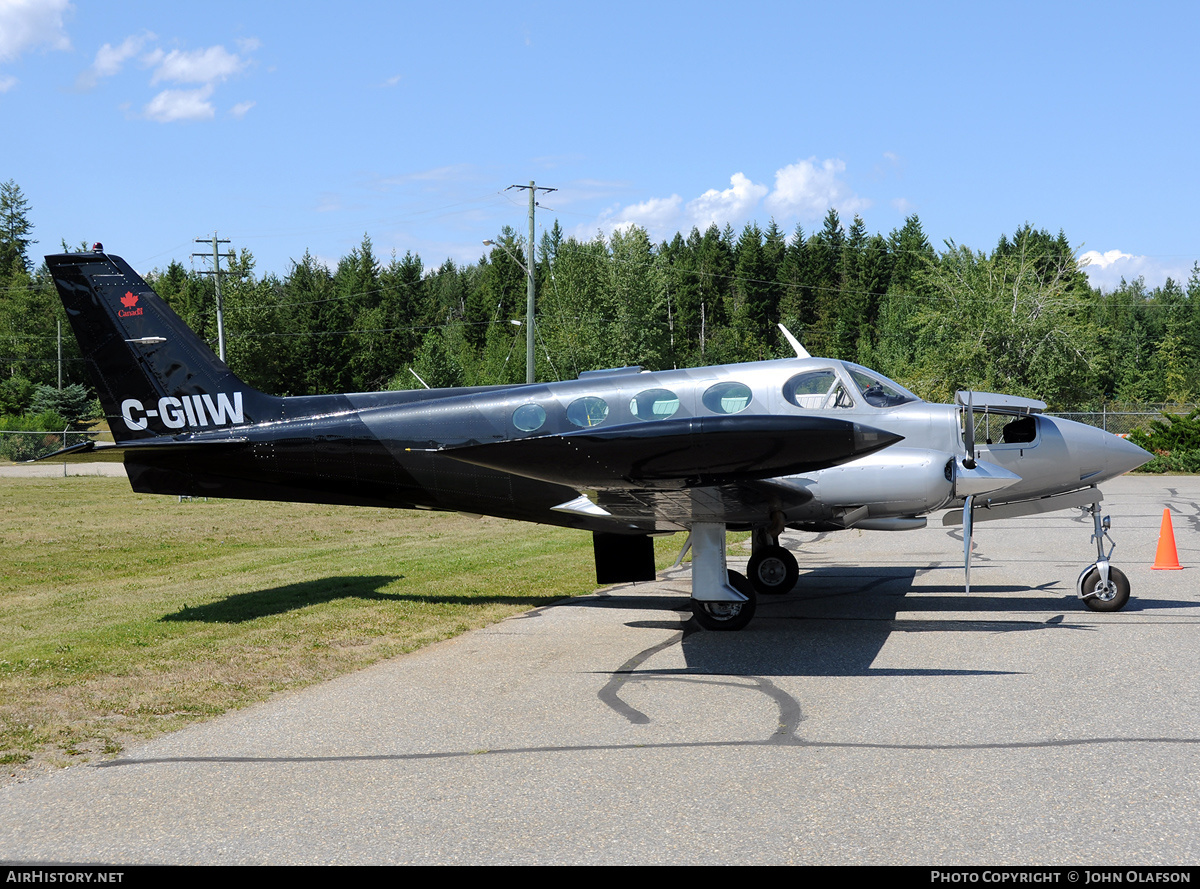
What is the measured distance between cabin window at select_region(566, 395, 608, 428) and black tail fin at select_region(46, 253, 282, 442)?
12.0ft

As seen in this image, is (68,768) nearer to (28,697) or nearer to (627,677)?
(28,697)

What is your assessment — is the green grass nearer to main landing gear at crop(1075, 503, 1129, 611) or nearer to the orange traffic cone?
main landing gear at crop(1075, 503, 1129, 611)

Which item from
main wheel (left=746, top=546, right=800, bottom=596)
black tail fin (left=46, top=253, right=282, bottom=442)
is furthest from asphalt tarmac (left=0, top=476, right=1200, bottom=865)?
black tail fin (left=46, top=253, right=282, bottom=442)

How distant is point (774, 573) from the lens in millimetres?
12195

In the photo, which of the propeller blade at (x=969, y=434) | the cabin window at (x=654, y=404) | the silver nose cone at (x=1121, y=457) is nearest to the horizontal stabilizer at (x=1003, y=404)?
the propeller blade at (x=969, y=434)

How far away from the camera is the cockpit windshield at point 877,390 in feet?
34.9

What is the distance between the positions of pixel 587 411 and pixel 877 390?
10.7ft

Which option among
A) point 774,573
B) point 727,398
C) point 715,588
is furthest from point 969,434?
point 715,588

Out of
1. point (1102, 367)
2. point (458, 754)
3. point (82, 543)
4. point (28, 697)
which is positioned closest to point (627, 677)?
point (458, 754)

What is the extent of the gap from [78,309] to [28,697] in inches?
221

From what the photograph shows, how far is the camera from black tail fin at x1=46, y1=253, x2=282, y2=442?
1141 centimetres

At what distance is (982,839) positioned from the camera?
438 cm

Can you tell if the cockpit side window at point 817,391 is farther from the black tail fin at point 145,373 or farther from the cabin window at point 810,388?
the black tail fin at point 145,373

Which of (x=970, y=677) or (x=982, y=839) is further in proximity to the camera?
(x=970, y=677)
